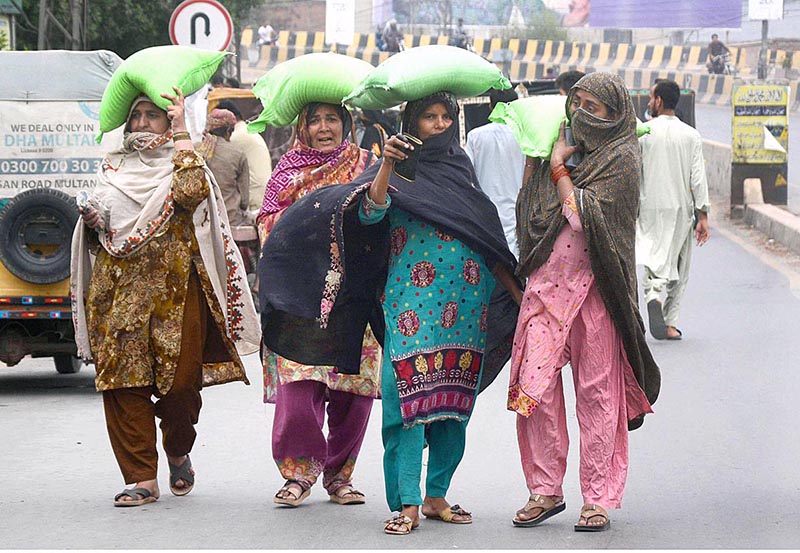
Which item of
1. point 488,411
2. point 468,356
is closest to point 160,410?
point 468,356

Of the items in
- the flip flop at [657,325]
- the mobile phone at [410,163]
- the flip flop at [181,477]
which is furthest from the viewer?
the flip flop at [657,325]

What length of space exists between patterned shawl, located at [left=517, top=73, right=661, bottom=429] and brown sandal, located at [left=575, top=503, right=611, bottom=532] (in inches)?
19.9

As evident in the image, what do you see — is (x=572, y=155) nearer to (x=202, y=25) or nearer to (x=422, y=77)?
(x=422, y=77)

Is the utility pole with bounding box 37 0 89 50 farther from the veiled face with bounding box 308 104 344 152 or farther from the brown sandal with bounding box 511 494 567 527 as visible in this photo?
the brown sandal with bounding box 511 494 567 527

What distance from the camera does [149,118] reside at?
5.97 metres

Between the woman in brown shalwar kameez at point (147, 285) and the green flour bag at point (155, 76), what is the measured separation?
61 millimetres

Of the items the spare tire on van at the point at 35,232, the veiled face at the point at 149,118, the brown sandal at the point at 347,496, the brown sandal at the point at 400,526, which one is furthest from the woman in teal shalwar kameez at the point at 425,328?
the spare tire on van at the point at 35,232

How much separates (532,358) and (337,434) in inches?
39.9

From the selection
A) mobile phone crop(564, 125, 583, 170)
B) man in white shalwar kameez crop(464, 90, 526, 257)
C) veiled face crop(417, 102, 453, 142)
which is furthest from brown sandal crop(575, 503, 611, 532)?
man in white shalwar kameez crop(464, 90, 526, 257)

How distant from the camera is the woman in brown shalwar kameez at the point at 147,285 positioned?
5875 millimetres

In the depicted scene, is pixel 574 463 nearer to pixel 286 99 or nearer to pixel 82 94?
pixel 286 99

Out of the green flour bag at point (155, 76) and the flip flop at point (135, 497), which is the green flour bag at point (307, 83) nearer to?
the green flour bag at point (155, 76)

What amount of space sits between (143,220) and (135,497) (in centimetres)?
111

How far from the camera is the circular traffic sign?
46.5 feet
